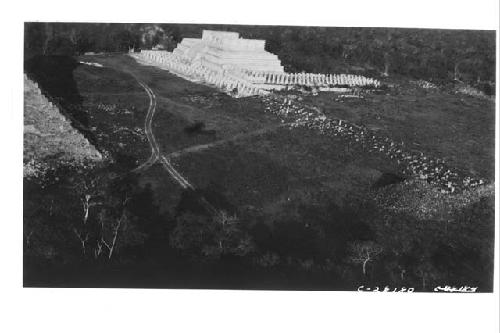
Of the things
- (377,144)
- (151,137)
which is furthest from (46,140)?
(377,144)

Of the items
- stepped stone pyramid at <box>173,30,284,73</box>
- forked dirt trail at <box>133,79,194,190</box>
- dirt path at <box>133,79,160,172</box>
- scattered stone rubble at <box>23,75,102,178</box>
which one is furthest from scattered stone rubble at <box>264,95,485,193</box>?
scattered stone rubble at <box>23,75,102,178</box>

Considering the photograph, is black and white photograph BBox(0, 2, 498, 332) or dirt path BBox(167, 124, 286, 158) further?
dirt path BBox(167, 124, 286, 158)

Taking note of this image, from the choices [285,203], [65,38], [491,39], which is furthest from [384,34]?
[65,38]

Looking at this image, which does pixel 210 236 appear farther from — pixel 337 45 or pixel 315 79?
pixel 315 79

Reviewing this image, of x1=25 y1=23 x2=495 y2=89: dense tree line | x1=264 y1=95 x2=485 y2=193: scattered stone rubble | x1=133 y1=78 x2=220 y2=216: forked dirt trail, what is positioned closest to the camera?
x1=133 y1=78 x2=220 y2=216: forked dirt trail

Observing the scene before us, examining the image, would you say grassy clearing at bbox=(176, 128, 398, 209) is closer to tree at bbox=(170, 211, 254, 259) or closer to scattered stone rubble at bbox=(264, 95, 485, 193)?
scattered stone rubble at bbox=(264, 95, 485, 193)

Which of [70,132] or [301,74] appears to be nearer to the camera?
[70,132]

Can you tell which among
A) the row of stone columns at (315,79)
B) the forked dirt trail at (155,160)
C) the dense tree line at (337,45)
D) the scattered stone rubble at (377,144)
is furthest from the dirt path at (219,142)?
the row of stone columns at (315,79)

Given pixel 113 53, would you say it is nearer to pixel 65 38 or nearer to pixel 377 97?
pixel 65 38
